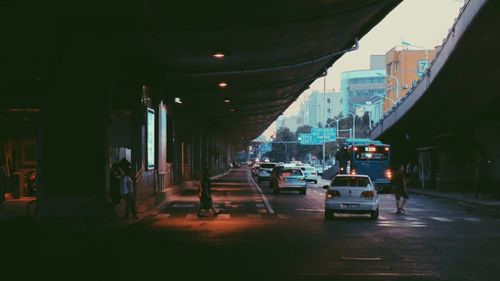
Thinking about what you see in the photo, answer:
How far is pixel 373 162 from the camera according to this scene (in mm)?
54438

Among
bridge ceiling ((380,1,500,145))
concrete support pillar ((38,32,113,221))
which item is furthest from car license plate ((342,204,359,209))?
concrete support pillar ((38,32,113,221))

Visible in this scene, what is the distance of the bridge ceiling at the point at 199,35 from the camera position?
2242cm

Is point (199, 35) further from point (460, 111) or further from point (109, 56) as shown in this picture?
point (460, 111)

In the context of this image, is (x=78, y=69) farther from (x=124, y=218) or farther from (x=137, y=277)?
(x=137, y=277)

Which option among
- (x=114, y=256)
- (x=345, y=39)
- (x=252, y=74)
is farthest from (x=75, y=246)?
(x=252, y=74)

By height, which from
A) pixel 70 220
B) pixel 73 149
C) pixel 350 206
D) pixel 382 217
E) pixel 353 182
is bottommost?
pixel 382 217

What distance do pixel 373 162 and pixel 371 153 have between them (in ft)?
2.20

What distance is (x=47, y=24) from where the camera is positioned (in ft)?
72.4

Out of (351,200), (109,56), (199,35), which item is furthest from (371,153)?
(109,56)

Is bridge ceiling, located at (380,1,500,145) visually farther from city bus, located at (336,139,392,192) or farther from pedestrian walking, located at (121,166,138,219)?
pedestrian walking, located at (121,166,138,219)

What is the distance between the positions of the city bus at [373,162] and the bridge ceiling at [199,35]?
11434 millimetres

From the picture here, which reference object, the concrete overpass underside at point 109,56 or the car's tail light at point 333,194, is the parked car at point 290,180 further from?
the car's tail light at point 333,194

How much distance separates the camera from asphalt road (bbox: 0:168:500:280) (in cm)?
1324

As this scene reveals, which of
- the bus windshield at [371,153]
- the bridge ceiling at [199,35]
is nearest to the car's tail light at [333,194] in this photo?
the bridge ceiling at [199,35]
